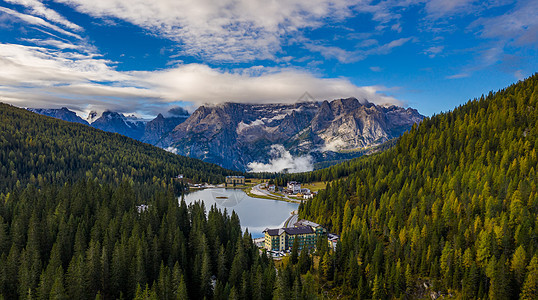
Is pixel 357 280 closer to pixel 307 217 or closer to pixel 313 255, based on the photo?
pixel 313 255

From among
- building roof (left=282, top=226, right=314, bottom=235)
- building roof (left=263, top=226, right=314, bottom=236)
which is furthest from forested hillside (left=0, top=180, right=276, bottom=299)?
building roof (left=282, top=226, right=314, bottom=235)

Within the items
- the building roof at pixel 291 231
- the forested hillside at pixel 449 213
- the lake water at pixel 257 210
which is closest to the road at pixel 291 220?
the lake water at pixel 257 210

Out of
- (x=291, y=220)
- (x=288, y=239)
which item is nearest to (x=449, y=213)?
(x=288, y=239)

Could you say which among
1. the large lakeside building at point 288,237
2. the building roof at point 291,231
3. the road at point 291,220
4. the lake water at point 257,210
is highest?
the building roof at point 291,231

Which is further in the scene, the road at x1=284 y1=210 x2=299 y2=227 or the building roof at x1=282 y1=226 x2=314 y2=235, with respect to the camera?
the road at x1=284 y1=210 x2=299 y2=227

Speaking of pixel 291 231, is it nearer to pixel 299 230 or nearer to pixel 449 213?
pixel 299 230

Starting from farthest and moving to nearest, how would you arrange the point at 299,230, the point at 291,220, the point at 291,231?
the point at 291,220 < the point at 299,230 < the point at 291,231

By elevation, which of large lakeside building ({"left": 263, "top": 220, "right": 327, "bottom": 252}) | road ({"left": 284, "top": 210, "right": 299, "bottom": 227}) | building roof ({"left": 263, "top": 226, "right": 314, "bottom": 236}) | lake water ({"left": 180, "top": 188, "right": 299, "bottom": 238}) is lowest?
lake water ({"left": 180, "top": 188, "right": 299, "bottom": 238})

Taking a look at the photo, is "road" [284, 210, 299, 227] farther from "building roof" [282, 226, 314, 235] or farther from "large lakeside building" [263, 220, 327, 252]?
"large lakeside building" [263, 220, 327, 252]

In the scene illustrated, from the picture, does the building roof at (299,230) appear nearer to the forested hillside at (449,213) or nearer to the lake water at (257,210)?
the forested hillside at (449,213)
